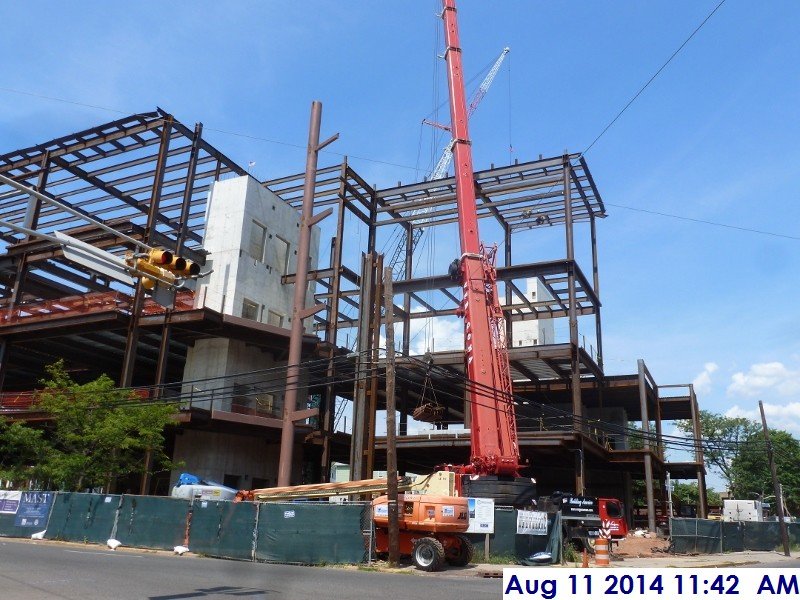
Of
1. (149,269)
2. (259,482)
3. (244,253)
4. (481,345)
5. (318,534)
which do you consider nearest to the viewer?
(149,269)

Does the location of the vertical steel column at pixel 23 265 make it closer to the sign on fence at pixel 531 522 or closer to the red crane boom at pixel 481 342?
the red crane boom at pixel 481 342

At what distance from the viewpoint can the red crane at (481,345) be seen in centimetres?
2486

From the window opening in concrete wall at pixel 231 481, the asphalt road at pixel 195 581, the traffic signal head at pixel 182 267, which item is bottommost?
the asphalt road at pixel 195 581

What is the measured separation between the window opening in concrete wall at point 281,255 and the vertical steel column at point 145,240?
26.0 ft

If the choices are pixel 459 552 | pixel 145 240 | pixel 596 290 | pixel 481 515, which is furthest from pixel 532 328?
pixel 459 552

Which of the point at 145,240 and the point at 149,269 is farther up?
the point at 145,240

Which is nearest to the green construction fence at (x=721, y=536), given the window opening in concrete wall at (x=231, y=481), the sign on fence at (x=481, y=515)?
the sign on fence at (x=481, y=515)

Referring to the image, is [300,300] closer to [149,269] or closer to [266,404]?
[266,404]

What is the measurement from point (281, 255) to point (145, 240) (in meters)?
9.16

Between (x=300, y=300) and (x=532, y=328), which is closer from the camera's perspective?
(x=300, y=300)

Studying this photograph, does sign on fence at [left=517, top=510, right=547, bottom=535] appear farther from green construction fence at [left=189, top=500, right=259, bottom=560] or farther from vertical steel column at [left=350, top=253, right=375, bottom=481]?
green construction fence at [left=189, top=500, right=259, bottom=560]

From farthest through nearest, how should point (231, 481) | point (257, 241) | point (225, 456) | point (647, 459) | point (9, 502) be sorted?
point (257, 241), point (647, 459), point (231, 481), point (225, 456), point (9, 502)

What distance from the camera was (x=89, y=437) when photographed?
2848cm

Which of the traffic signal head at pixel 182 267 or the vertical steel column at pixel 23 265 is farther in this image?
the vertical steel column at pixel 23 265
